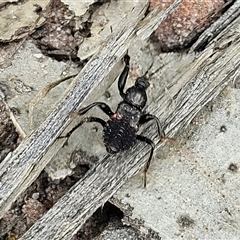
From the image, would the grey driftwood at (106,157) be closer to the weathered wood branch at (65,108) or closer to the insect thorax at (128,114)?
the weathered wood branch at (65,108)

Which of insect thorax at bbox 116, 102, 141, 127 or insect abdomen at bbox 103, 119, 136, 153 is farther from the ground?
insect thorax at bbox 116, 102, 141, 127

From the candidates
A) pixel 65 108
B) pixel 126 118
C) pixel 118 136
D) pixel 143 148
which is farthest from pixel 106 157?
pixel 65 108

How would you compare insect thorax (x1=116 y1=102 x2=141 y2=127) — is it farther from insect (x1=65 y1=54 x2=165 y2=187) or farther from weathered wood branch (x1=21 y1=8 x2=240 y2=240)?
weathered wood branch (x1=21 y1=8 x2=240 y2=240)

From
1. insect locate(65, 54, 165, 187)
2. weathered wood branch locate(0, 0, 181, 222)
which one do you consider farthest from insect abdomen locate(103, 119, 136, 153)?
weathered wood branch locate(0, 0, 181, 222)

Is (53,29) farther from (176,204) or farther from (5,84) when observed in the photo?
(176,204)

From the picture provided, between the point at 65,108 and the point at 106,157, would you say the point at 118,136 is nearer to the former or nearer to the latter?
the point at 106,157

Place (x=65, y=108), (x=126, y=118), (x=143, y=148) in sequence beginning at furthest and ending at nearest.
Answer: (x=126, y=118)
(x=143, y=148)
(x=65, y=108)

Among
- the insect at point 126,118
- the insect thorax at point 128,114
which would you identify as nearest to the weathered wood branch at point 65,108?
the insect at point 126,118
